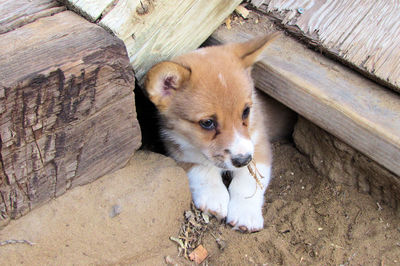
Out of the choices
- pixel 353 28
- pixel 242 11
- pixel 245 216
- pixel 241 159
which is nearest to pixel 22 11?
pixel 241 159

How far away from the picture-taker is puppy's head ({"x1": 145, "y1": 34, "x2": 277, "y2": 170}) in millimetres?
2834

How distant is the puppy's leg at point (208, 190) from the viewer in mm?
3102

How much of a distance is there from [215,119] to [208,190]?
25.7 inches

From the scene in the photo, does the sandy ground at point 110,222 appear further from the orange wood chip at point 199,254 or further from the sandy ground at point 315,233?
the sandy ground at point 315,233

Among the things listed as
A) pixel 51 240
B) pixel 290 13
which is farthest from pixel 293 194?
pixel 51 240

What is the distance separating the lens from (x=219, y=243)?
2.89 m

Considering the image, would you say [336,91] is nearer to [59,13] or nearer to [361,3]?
[361,3]

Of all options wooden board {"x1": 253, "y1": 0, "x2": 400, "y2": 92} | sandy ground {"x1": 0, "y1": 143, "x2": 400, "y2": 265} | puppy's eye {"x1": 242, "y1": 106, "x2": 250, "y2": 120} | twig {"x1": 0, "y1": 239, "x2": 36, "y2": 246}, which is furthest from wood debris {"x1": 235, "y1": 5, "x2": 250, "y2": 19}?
twig {"x1": 0, "y1": 239, "x2": 36, "y2": 246}

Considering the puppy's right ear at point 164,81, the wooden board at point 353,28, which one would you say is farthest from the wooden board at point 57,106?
the wooden board at point 353,28

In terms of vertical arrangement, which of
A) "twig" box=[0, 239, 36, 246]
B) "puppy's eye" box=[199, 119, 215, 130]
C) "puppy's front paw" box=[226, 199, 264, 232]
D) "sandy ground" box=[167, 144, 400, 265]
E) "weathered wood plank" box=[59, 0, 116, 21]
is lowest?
"sandy ground" box=[167, 144, 400, 265]

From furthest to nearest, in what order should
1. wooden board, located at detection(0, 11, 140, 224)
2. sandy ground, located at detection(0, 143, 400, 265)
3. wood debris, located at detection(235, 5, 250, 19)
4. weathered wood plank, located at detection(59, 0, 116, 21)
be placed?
wood debris, located at detection(235, 5, 250, 19) → weathered wood plank, located at detection(59, 0, 116, 21) → sandy ground, located at detection(0, 143, 400, 265) → wooden board, located at detection(0, 11, 140, 224)

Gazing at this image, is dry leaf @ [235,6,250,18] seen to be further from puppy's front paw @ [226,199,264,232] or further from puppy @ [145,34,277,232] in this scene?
puppy's front paw @ [226,199,264,232]

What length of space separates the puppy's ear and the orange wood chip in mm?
1340

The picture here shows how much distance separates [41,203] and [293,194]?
188 cm
